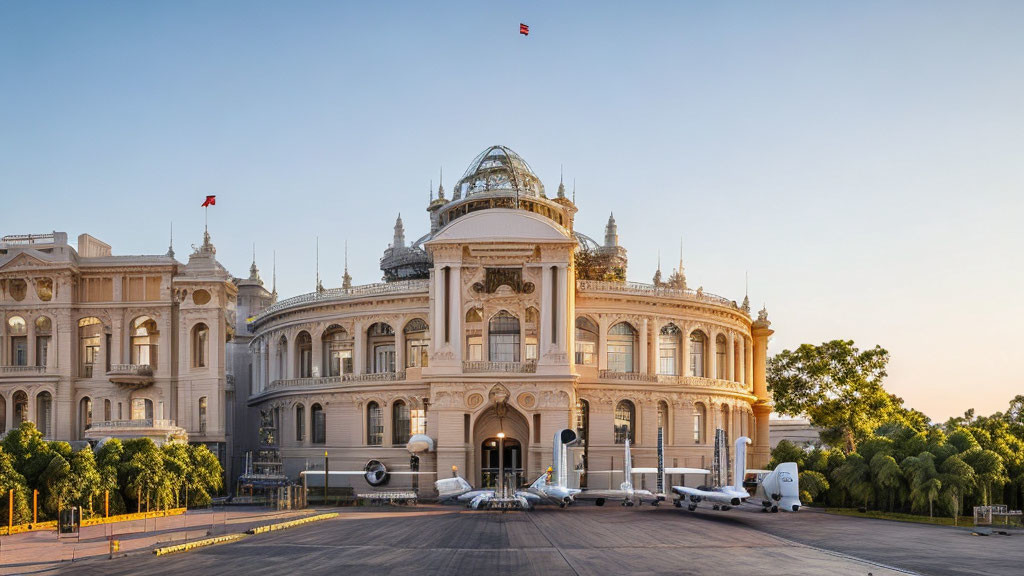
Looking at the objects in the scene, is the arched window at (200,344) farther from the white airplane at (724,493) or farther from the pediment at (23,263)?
the white airplane at (724,493)

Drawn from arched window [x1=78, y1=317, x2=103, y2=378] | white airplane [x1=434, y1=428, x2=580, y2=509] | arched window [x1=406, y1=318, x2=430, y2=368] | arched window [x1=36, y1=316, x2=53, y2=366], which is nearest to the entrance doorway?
arched window [x1=406, y1=318, x2=430, y2=368]

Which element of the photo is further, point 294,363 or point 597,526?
point 294,363

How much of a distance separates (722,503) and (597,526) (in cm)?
1243

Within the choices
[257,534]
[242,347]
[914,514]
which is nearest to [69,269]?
[242,347]

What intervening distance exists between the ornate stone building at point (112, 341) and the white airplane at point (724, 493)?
135 feet

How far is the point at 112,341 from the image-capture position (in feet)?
303

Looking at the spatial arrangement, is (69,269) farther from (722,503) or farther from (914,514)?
(914,514)

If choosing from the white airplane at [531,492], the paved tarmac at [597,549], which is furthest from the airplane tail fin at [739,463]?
the white airplane at [531,492]

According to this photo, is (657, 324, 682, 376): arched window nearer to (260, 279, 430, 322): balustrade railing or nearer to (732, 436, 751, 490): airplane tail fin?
(260, 279, 430, 322): balustrade railing

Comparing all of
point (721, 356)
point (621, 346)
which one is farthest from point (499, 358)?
point (721, 356)

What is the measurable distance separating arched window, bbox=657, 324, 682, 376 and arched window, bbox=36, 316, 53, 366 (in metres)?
55.7

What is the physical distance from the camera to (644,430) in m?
95.8

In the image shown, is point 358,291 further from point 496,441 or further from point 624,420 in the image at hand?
point 624,420

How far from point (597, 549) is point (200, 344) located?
55366mm
